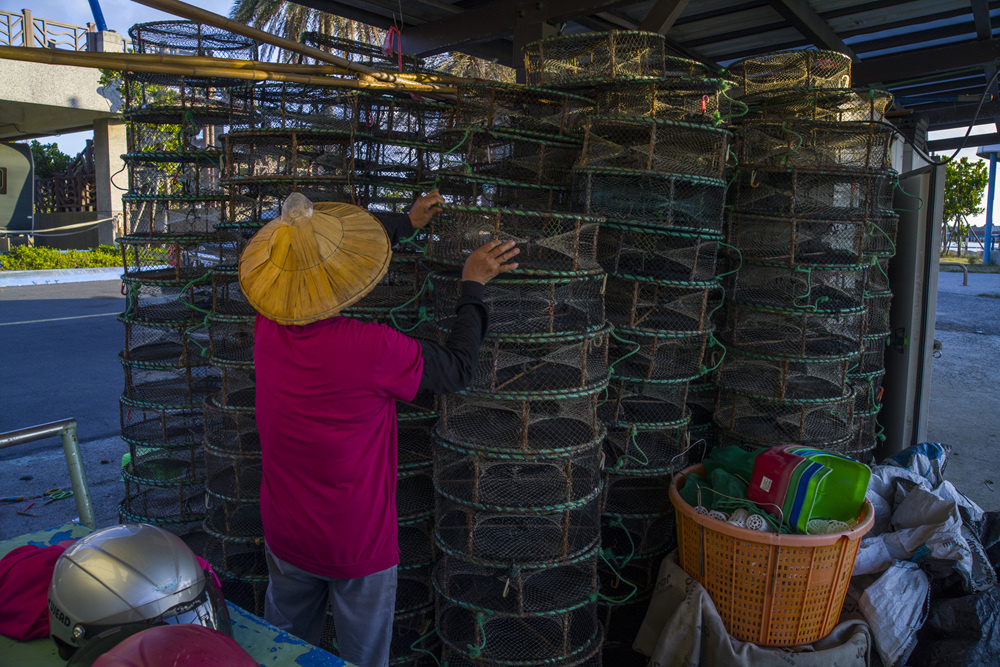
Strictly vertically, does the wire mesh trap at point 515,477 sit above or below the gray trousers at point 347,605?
above

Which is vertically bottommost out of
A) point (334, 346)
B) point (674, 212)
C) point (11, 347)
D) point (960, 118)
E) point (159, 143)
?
point (11, 347)

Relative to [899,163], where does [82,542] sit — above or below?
below

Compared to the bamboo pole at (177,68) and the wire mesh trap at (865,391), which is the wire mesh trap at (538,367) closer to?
the bamboo pole at (177,68)

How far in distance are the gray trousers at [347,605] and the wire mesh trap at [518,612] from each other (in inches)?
24.0

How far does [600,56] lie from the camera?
150 inches

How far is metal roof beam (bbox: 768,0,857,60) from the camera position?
5059 millimetres

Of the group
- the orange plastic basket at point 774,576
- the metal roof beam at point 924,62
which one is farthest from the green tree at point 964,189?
Answer: the orange plastic basket at point 774,576

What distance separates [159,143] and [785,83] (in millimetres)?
4275

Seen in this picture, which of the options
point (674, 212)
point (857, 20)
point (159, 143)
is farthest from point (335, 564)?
point (857, 20)

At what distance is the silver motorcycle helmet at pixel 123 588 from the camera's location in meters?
1.60

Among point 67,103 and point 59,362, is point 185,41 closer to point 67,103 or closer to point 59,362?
point 59,362

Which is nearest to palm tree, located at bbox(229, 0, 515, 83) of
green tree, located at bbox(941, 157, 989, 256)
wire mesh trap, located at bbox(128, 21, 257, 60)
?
wire mesh trap, located at bbox(128, 21, 257, 60)

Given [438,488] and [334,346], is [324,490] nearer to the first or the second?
[334,346]

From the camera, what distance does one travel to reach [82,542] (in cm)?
172
